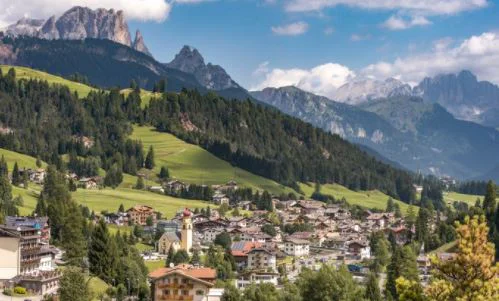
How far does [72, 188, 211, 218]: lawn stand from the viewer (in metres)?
169

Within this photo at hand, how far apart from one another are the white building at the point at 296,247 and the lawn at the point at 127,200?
102 ft

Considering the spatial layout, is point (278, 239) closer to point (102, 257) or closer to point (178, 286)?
point (102, 257)

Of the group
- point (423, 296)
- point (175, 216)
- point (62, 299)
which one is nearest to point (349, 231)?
point (175, 216)

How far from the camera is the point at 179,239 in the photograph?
13675cm

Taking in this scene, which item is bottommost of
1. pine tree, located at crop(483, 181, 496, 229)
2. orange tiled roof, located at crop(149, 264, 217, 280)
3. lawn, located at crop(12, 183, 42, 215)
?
orange tiled roof, located at crop(149, 264, 217, 280)

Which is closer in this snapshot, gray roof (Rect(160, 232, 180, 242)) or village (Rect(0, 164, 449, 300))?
village (Rect(0, 164, 449, 300))

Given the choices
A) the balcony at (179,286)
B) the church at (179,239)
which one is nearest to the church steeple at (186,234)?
the church at (179,239)

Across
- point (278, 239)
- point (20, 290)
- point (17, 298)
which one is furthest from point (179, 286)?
point (278, 239)

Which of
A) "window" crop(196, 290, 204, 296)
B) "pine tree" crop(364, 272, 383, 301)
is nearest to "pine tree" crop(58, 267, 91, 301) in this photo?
"window" crop(196, 290, 204, 296)

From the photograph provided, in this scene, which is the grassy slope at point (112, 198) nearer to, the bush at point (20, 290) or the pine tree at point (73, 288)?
Result: the bush at point (20, 290)

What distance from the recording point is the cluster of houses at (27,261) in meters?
78.1

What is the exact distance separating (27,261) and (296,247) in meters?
70.7

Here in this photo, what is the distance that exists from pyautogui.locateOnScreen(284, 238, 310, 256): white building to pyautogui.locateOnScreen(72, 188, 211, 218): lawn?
31126 mm

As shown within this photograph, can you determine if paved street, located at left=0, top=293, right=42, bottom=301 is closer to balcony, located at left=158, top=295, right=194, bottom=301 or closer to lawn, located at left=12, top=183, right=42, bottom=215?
balcony, located at left=158, top=295, right=194, bottom=301
